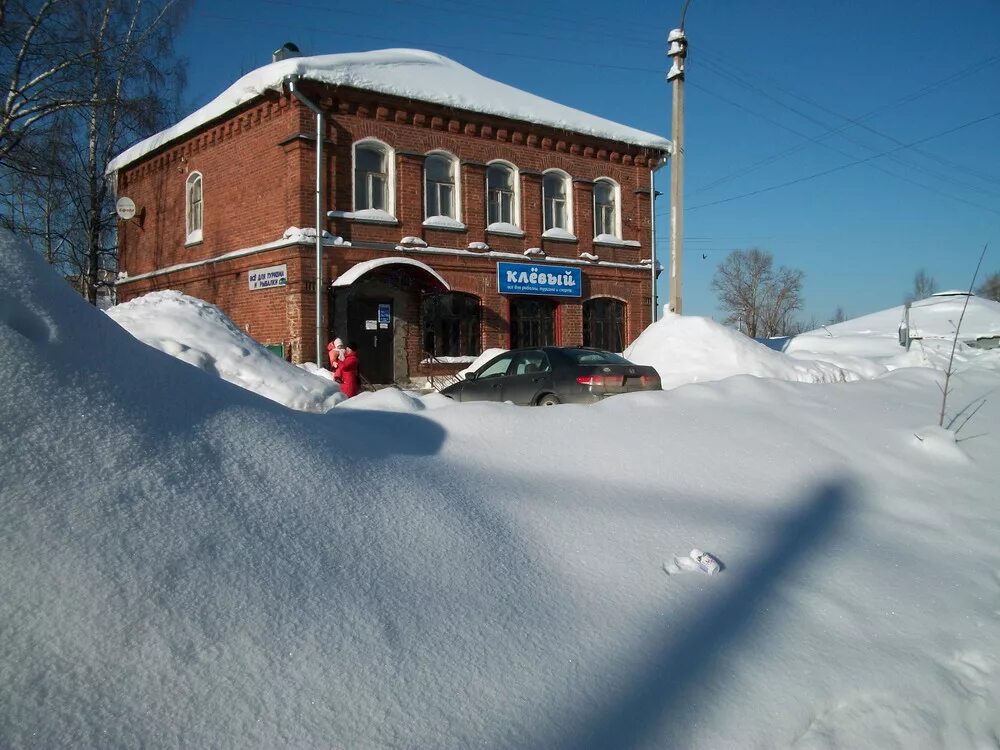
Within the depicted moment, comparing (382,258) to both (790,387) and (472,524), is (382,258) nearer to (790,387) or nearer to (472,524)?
(790,387)

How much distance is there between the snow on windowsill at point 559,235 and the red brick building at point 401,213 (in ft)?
0.13

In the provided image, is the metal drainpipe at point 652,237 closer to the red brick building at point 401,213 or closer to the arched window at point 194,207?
the red brick building at point 401,213

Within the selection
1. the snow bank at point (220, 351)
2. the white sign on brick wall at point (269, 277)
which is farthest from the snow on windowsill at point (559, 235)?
the snow bank at point (220, 351)

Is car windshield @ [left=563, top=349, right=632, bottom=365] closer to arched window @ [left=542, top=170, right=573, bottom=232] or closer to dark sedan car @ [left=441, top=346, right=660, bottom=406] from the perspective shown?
dark sedan car @ [left=441, top=346, right=660, bottom=406]

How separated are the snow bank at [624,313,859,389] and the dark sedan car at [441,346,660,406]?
185 centimetres

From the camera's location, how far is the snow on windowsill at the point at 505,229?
701 inches

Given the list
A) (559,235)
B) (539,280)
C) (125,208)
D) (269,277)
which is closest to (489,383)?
(269,277)

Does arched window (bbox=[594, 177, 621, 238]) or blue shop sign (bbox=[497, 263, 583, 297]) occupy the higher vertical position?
arched window (bbox=[594, 177, 621, 238])

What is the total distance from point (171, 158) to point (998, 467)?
19.9 m

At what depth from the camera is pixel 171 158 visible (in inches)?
751

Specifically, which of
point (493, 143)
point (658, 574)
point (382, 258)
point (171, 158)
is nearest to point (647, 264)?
point (493, 143)

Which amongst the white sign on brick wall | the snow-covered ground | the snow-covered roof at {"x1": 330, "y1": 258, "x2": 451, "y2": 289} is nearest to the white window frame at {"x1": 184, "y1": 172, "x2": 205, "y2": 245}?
the white sign on brick wall

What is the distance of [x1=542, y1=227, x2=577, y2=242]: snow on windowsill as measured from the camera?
18703mm

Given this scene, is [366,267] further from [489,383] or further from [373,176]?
[489,383]
